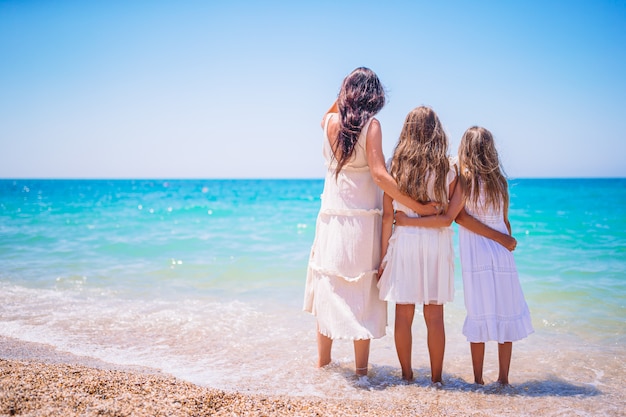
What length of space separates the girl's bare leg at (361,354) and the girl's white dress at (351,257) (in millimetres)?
235

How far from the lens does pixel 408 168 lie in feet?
11.7

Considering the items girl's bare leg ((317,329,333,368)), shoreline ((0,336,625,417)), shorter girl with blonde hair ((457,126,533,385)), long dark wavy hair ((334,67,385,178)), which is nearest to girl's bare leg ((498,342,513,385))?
shorter girl with blonde hair ((457,126,533,385))

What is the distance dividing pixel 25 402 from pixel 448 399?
2.88 m

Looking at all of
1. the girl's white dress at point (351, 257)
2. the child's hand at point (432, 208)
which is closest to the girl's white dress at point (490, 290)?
the child's hand at point (432, 208)

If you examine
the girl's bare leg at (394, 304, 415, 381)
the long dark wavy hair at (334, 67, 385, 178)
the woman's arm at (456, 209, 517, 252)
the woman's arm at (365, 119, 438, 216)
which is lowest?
the girl's bare leg at (394, 304, 415, 381)

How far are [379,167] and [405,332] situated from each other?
1400 millimetres

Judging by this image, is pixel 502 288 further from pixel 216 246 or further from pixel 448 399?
pixel 216 246

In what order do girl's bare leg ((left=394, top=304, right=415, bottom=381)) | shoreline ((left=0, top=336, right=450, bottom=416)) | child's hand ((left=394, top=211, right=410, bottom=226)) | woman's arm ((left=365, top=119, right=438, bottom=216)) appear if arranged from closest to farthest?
shoreline ((left=0, top=336, right=450, bottom=416)), woman's arm ((left=365, top=119, right=438, bottom=216)), child's hand ((left=394, top=211, right=410, bottom=226)), girl's bare leg ((left=394, top=304, right=415, bottom=381))

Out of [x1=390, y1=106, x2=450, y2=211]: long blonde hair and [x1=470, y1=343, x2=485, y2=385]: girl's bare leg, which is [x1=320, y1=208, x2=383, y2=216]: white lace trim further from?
[x1=470, y1=343, x2=485, y2=385]: girl's bare leg

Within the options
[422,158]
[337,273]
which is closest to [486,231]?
[422,158]

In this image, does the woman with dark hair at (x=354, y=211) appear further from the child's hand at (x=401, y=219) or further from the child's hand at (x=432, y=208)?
the child's hand at (x=401, y=219)

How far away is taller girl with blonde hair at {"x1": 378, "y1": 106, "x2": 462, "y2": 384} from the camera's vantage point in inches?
141

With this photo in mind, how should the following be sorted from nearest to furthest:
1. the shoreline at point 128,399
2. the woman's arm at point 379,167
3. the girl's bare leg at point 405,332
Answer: the shoreline at point 128,399 → the woman's arm at point 379,167 → the girl's bare leg at point 405,332

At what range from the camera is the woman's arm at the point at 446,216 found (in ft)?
11.9
